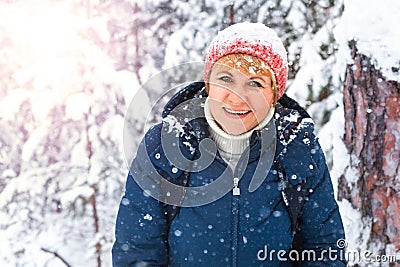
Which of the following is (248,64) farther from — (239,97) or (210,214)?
(210,214)

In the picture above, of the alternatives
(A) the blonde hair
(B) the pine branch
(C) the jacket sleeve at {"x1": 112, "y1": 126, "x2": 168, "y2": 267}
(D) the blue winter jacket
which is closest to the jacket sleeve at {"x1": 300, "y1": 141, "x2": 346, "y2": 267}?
(D) the blue winter jacket

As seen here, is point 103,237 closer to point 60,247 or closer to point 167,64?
point 60,247

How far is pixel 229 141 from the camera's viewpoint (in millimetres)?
2002

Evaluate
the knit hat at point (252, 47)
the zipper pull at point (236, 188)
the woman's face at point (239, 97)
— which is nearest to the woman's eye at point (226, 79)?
the woman's face at point (239, 97)

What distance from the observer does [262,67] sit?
2.00 metres

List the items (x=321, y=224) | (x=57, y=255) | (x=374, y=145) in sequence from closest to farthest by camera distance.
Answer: (x=321, y=224) < (x=374, y=145) < (x=57, y=255)

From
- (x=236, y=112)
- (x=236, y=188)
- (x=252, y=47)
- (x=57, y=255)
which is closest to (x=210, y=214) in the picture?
(x=236, y=188)

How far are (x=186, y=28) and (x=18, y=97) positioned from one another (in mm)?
2562

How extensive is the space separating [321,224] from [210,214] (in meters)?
0.52

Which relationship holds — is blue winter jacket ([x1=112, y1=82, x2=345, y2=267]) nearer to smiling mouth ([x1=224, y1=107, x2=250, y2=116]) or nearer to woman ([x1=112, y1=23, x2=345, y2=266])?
woman ([x1=112, y1=23, x2=345, y2=266])

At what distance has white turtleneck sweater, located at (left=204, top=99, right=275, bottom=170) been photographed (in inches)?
78.4

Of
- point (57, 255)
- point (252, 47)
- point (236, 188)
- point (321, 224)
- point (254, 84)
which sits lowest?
point (57, 255)

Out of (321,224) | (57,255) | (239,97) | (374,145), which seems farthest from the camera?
(57,255)

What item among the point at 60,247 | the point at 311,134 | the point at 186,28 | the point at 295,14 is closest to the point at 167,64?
the point at 186,28
